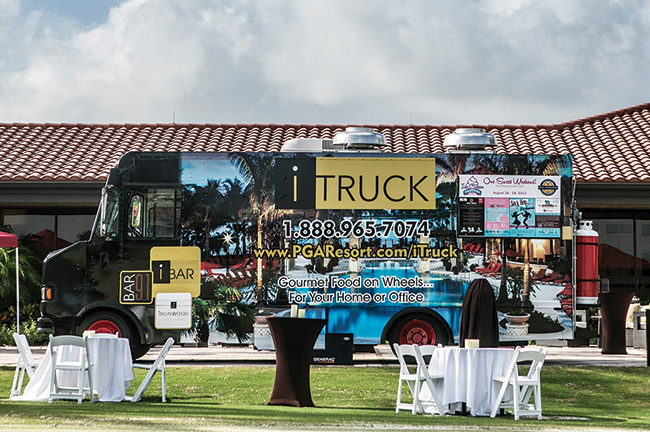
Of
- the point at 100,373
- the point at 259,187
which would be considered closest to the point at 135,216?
the point at 259,187

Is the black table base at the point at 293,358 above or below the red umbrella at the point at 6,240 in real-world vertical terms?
below

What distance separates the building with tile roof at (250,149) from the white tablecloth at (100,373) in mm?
8275

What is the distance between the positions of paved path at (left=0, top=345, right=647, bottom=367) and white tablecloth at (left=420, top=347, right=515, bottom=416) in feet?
15.6

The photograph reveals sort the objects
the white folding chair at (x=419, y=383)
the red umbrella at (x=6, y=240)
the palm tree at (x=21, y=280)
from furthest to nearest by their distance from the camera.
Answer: the palm tree at (x=21, y=280) → the red umbrella at (x=6, y=240) → the white folding chair at (x=419, y=383)

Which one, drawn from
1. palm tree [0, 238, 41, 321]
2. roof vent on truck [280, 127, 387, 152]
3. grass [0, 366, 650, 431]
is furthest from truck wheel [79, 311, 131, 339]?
palm tree [0, 238, 41, 321]

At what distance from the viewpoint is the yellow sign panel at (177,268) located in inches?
555

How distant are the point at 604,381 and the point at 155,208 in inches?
266

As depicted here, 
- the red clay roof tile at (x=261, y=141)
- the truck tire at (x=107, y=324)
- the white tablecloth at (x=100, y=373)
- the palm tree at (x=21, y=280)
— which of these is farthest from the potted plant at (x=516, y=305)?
the palm tree at (x=21, y=280)

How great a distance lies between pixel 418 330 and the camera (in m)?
14.3

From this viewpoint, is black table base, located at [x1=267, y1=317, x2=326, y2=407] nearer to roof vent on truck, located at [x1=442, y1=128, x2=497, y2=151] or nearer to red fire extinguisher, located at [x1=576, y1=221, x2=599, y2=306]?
roof vent on truck, located at [x1=442, y1=128, x2=497, y2=151]

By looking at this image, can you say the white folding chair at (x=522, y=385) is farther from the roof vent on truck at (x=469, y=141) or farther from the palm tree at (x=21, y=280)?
the palm tree at (x=21, y=280)

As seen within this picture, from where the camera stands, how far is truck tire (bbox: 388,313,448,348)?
1422 centimetres

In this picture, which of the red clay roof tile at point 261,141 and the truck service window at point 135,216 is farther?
the red clay roof tile at point 261,141

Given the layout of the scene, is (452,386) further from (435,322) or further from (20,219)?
(20,219)
